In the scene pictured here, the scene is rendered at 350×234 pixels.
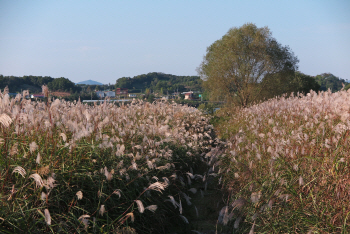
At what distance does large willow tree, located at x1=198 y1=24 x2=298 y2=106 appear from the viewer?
24.8m

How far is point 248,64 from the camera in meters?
25.1

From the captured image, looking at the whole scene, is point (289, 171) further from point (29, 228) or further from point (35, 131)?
point (35, 131)

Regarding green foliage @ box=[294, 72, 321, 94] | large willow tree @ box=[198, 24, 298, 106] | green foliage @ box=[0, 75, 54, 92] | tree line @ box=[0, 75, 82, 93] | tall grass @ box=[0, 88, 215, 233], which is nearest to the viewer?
tall grass @ box=[0, 88, 215, 233]

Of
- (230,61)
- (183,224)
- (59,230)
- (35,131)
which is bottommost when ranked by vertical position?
(183,224)

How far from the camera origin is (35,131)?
331cm

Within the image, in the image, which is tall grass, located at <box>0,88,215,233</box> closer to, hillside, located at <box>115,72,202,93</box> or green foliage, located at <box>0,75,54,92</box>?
green foliage, located at <box>0,75,54,92</box>

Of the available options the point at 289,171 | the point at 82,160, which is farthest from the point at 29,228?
the point at 289,171

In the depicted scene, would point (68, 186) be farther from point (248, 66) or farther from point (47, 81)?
point (248, 66)

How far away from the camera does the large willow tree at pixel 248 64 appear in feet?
81.4

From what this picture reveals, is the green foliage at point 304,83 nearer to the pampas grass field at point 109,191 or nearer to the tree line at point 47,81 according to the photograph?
the tree line at point 47,81

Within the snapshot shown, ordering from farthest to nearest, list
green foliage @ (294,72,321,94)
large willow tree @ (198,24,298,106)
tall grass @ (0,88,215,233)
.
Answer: green foliage @ (294,72,321,94) < large willow tree @ (198,24,298,106) < tall grass @ (0,88,215,233)

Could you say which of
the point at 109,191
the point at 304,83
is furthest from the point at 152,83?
the point at 109,191

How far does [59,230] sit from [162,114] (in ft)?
20.2

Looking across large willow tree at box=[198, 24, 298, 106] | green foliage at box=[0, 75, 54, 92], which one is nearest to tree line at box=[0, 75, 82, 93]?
green foliage at box=[0, 75, 54, 92]
